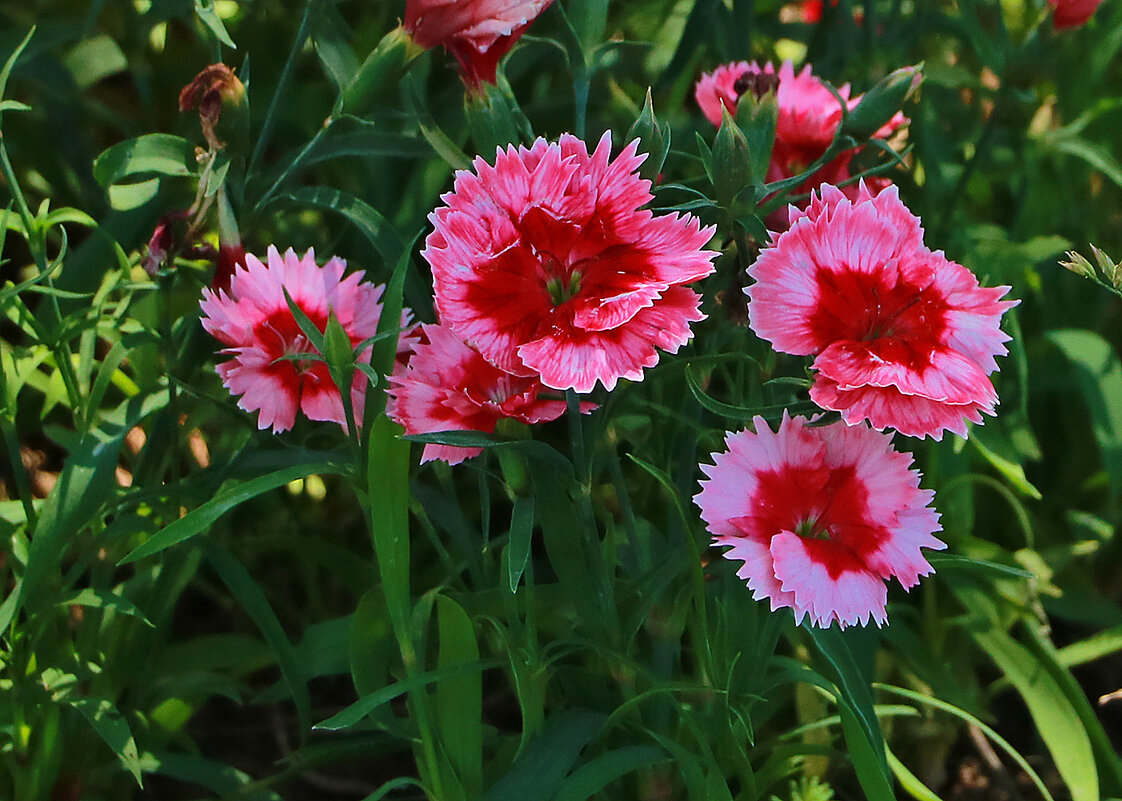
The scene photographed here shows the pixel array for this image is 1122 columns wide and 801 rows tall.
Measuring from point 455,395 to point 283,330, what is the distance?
166 mm

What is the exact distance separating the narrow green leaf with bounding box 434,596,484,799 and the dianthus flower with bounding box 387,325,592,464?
0.15m

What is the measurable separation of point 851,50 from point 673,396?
21.5 inches

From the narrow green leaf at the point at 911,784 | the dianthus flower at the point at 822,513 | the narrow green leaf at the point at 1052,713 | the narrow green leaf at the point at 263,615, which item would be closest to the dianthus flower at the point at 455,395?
the dianthus flower at the point at 822,513

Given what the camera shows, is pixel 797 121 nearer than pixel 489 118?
No

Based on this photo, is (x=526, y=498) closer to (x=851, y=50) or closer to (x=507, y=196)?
(x=507, y=196)

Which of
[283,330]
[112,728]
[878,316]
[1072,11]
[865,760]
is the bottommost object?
[865,760]

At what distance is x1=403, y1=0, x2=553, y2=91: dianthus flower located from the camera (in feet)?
2.38

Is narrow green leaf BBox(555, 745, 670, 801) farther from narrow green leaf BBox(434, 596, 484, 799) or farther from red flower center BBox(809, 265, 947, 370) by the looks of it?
red flower center BBox(809, 265, 947, 370)

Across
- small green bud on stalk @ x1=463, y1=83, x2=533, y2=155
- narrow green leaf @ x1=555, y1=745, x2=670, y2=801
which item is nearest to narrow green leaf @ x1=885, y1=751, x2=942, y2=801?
narrow green leaf @ x1=555, y1=745, x2=670, y2=801

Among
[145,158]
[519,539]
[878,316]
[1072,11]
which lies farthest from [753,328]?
[1072,11]

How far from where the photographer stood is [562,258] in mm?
688

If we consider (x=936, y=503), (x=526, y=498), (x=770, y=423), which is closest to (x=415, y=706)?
(x=526, y=498)

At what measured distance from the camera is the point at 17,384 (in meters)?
0.89

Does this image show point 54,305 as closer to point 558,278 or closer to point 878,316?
point 558,278
